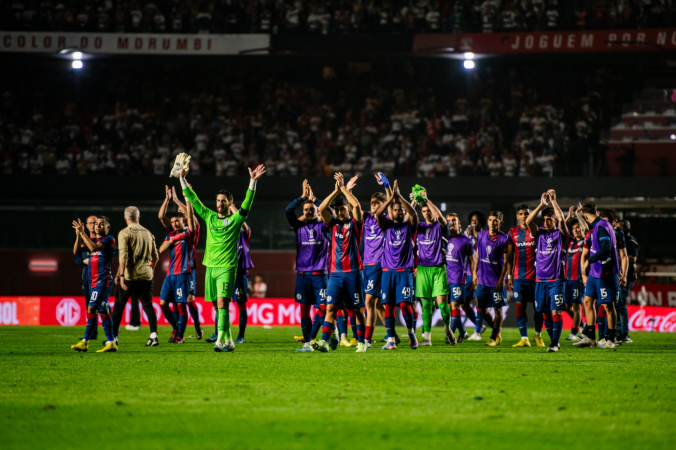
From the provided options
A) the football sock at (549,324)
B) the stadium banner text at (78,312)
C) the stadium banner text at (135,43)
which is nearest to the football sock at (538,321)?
the football sock at (549,324)

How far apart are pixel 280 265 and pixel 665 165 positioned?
13882 millimetres

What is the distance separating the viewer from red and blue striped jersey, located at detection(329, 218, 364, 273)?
37.4 feet

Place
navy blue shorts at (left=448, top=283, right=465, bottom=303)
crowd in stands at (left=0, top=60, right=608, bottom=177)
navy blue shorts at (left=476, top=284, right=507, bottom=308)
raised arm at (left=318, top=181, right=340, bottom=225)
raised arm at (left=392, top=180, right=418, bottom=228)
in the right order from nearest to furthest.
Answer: raised arm at (left=318, top=181, right=340, bottom=225), raised arm at (left=392, top=180, right=418, bottom=228), navy blue shorts at (left=476, top=284, right=507, bottom=308), navy blue shorts at (left=448, top=283, right=465, bottom=303), crowd in stands at (left=0, top=60, right=608, bottom=177)

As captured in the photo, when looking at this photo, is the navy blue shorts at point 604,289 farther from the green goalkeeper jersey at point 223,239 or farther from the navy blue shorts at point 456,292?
the green goalkeeper jersey at point 223,239

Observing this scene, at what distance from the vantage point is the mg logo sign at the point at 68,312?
22.6 metres

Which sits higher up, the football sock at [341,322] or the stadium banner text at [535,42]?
the stadium banner text at [535,42]

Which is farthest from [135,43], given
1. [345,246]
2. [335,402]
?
[335,402]

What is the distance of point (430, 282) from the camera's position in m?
13.6

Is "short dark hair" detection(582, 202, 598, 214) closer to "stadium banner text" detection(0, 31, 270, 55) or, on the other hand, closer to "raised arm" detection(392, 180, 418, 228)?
"raised arm" detection(392, 180, 418, 228)

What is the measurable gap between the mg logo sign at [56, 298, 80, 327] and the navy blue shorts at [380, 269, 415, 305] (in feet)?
43.0

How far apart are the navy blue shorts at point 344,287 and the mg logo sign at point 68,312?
1336 centimetres

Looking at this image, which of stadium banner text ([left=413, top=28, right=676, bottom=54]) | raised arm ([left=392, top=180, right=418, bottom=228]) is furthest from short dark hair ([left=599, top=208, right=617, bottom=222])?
stadium banner text ([left=413, top=28, right=676, bottom=54])

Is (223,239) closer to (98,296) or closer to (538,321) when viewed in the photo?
(98,296)

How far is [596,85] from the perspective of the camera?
106 feet
